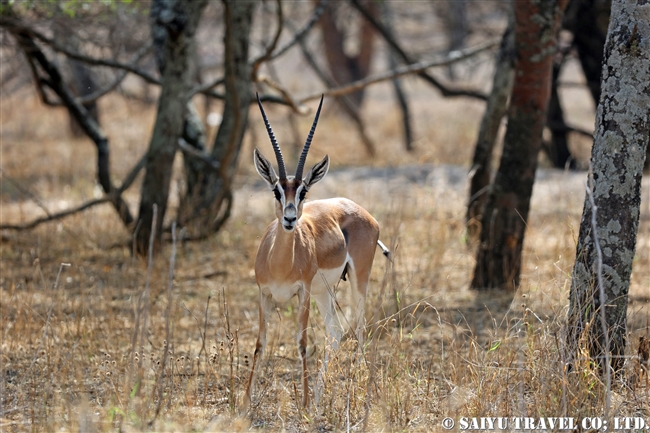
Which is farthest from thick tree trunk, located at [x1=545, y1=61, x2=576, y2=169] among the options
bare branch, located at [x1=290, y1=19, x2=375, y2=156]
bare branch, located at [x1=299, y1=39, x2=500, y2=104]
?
bare branch, located at [x1=299, y1=39, x2=500, y2=104]

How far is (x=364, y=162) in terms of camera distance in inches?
501

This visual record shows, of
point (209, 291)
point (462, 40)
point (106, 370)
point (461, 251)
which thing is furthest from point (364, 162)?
point (106, 370)

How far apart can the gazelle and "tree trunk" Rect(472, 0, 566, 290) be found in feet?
4.39

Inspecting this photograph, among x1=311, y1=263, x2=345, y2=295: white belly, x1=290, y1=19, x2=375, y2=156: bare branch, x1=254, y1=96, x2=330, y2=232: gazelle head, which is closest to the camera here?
x1=254, y1=96, x2=330, y2=232: gazelle head

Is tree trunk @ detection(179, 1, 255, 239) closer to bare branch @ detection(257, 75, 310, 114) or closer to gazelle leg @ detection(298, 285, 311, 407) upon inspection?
bare branch @ detection(257, 75, 310, 114)

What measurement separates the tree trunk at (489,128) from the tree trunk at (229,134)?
89.0 inches

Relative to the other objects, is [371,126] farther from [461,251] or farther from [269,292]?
[269,292]

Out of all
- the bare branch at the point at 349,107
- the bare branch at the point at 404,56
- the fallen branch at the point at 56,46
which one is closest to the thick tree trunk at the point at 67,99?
the fallen branch at the point at 56,46

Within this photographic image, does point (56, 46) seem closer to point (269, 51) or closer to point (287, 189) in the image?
point (269, 51)

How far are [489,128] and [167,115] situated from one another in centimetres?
303

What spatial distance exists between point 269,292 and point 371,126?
14.7 metres

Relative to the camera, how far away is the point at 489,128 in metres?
7.54

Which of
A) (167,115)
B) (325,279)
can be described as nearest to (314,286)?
(325,279)

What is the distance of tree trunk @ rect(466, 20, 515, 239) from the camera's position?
7223mm
